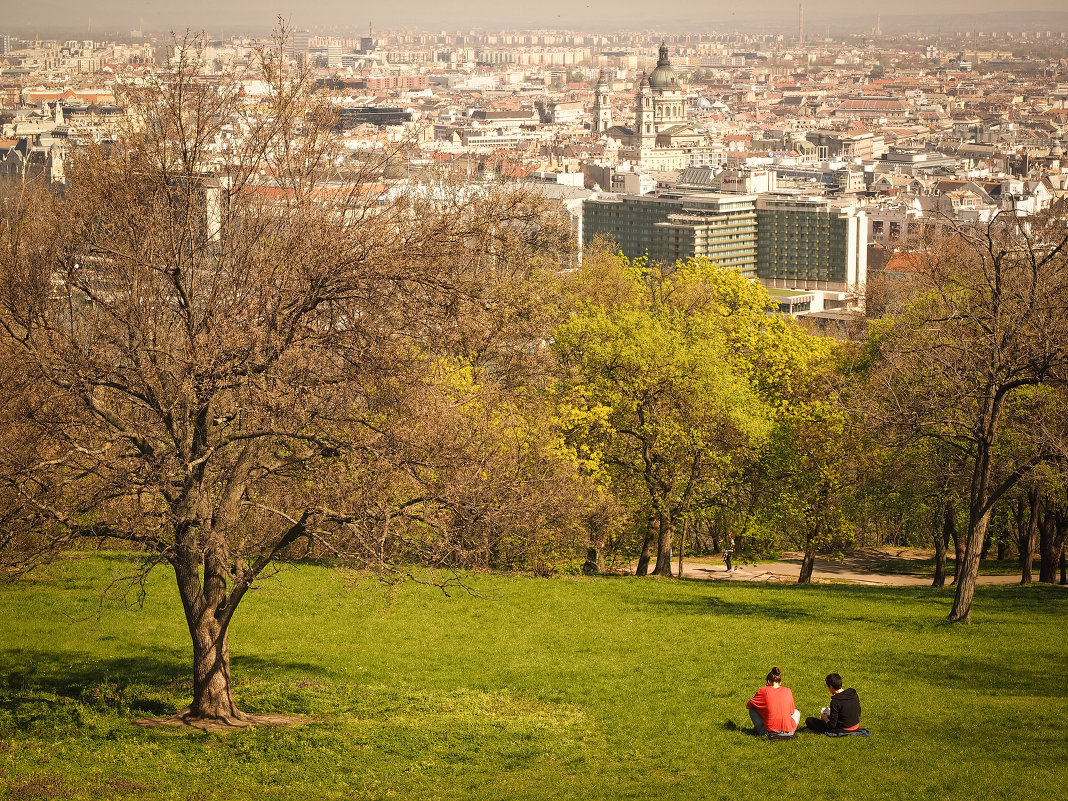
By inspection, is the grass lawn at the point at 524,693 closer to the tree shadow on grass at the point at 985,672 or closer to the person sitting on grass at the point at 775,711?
A: the tree shadow on grass at the point at 985,672

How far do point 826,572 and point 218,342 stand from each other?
77.1 ft

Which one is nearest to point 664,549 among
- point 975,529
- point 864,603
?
point 864,603

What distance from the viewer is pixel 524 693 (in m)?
14.4

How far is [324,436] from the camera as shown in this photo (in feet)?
40.0

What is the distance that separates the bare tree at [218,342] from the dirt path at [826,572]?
14.6 m

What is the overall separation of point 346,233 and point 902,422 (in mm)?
8479

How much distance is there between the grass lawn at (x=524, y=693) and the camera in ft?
37.2

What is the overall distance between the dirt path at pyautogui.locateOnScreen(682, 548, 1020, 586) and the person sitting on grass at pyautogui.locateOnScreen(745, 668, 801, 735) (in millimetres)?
13551

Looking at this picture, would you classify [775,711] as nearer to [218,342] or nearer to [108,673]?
[218,342]

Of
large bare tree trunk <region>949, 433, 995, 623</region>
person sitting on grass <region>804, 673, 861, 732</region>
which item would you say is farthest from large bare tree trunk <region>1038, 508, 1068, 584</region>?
person sitting on grass <region>804, 673, 861, 732</region>

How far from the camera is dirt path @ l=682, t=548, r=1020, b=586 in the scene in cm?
2809

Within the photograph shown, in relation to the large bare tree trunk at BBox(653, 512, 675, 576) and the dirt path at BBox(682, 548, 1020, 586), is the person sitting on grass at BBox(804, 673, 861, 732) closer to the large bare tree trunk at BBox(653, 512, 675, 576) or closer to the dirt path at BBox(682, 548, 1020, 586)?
the large bare tree trunk at BBox(653, 512, 675, 576)

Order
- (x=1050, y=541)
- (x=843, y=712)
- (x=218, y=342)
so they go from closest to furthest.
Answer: (x=218, y=342) < (x=843, y=712) < (x=1050, y=541)

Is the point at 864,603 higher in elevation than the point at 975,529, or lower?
lower
